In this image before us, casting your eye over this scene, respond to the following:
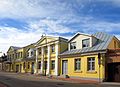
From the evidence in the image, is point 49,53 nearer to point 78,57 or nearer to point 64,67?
point 64,67

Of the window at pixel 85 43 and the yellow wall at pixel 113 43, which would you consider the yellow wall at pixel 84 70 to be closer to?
the window at pixel 85 43

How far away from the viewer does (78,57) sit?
3941 centimetres

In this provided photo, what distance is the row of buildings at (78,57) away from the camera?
1342 inches

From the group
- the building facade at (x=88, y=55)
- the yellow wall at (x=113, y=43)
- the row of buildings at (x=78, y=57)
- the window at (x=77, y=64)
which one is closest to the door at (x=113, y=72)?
the row of buildings at (x=78, y=57)

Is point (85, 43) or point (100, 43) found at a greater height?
point (85, 43)

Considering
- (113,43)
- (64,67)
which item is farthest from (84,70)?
(64,67)

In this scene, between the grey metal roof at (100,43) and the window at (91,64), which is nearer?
the grey metal roof at (100,43)

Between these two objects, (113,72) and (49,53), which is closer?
(113,72)

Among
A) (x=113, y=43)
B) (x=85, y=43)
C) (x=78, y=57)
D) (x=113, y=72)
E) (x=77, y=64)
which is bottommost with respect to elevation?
(x=113, y=72)

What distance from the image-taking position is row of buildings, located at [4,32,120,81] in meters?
34.1

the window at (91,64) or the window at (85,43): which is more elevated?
the window at (85,43)

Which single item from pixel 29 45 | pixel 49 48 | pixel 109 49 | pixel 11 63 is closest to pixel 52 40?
pixel 49 48

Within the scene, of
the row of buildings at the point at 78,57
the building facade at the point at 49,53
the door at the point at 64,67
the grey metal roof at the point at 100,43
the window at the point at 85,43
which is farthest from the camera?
the building facade at the point at 49,53

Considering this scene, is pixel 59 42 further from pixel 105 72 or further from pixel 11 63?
pixel 11 63
